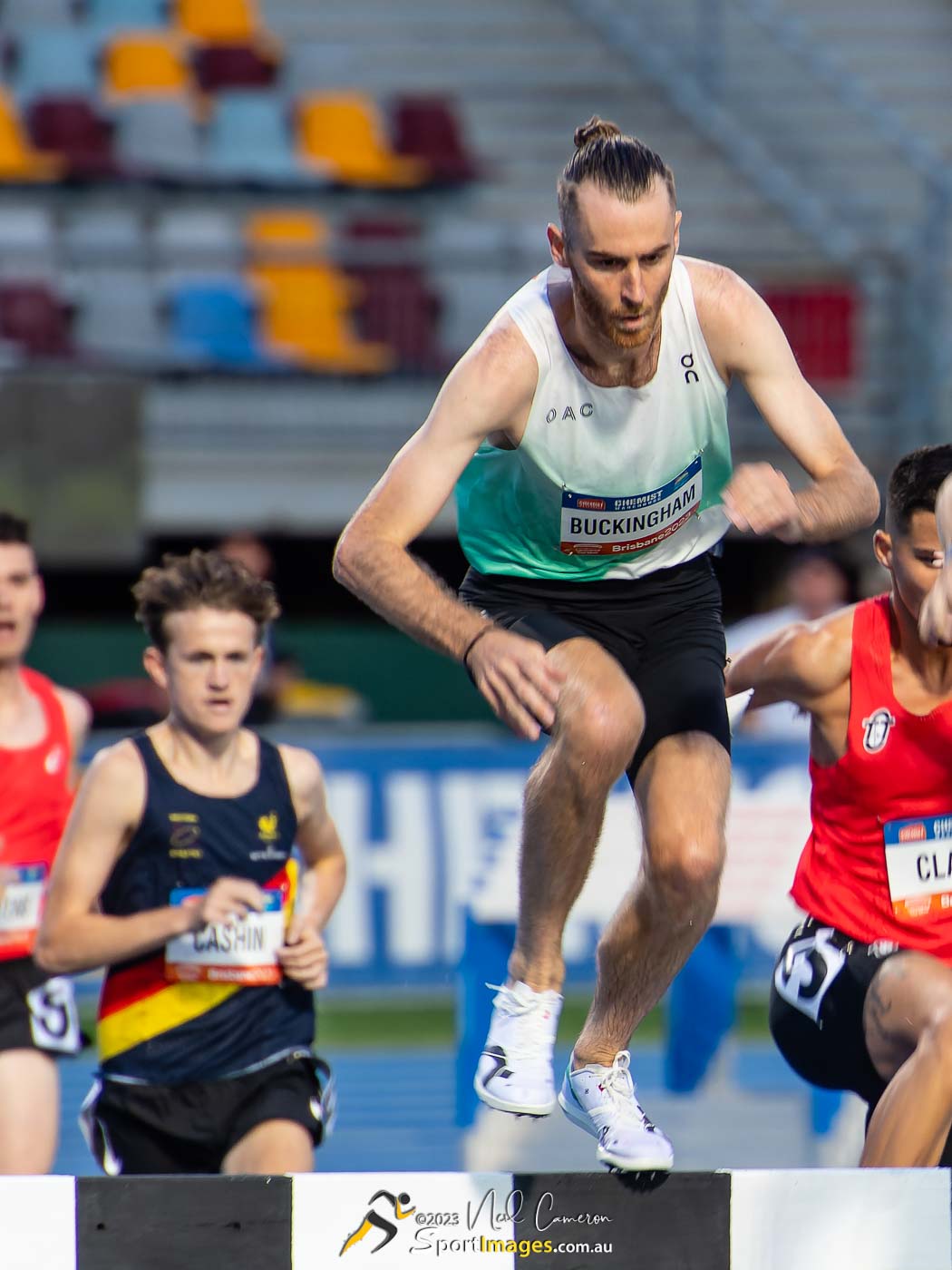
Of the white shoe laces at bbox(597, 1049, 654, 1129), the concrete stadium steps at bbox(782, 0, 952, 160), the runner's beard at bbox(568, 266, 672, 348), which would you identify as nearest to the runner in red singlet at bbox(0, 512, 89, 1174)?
the white shoe laces at bbox(597, 1049, 654, 1129)

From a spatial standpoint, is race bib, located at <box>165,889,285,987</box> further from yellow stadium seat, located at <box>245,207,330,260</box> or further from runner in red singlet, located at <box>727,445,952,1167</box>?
yellow stadium seat, located at <box>245,207,330,260</box>

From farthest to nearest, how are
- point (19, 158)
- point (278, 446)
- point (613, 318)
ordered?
1. point (19, 158)
2. point (278, 446)
3. point (613, 318)

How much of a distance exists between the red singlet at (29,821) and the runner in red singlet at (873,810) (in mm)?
1859

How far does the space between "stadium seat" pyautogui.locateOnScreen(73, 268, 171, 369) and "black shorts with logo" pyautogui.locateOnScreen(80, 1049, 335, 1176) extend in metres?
7.36

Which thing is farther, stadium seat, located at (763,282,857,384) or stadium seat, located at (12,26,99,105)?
stadium seat, located at (12,26,99,105)

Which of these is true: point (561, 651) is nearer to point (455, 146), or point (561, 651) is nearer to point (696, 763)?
point (696, 763)

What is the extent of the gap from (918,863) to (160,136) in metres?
10.1

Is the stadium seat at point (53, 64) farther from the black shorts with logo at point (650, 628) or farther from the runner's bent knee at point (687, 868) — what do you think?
the runner's bent knee at point (687, 868)

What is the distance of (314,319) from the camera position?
12.0 meters

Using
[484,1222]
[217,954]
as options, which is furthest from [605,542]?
[217,954]

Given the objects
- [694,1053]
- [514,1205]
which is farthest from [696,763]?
[694,1053]

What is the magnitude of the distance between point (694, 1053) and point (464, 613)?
3.54 m

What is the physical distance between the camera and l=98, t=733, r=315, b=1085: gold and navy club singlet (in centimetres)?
441

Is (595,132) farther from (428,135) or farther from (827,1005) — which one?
(428,135)
